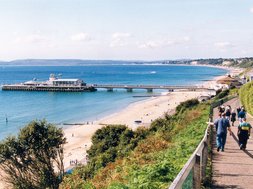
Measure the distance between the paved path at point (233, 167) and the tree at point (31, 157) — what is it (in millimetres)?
14309

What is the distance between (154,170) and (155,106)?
7429 centimetres

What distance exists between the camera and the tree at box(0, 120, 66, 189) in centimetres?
2502

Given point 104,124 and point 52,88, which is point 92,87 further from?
point 104,124


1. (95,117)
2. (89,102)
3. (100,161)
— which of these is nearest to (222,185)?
(100,161)

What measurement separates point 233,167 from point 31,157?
716 inches

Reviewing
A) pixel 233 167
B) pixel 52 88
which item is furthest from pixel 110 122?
pixel 52 88

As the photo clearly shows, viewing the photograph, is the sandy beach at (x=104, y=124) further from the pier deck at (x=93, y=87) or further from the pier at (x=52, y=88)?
the pier at (x=52, y=88)

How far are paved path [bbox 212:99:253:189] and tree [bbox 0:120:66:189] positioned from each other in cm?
1431

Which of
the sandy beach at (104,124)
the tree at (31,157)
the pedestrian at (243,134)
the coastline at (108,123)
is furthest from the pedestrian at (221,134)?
the coastline at (108,123)

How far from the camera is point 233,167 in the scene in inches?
431

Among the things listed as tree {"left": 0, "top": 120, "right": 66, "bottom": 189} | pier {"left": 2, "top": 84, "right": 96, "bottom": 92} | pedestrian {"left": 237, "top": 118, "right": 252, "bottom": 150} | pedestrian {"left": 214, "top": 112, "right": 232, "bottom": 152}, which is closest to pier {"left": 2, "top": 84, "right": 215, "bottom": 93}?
pier {"left": 2, "top": 84, "right": 96, "bottom": 92}

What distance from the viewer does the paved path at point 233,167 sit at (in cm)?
915

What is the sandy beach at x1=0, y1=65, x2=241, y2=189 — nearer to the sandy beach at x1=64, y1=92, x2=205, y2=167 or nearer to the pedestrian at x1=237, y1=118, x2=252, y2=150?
the sandy beach at x1=64, y1=92, x2=205, y2=167

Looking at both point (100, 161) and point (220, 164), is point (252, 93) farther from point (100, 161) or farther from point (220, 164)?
point (220, 164)
